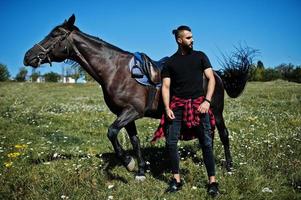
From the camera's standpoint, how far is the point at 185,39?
239 inches

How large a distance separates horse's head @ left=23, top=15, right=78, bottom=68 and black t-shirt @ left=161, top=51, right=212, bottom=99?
2.74 meters

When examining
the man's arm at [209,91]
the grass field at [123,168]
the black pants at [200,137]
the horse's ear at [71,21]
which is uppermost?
the horse's ear at [71,21]

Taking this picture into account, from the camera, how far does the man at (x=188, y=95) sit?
614 centimetres

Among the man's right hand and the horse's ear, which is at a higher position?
the horse's ear

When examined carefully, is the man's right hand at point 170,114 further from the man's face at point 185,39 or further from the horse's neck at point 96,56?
the horse's neck at point 96,56

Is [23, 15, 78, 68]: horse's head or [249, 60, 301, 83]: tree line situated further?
[249, 60, 301, 83]: tree line

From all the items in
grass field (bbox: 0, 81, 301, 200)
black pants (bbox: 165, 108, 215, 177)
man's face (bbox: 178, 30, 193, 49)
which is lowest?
grass field (bbox: 0, 81, 301, 200)

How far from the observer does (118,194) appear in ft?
20.7

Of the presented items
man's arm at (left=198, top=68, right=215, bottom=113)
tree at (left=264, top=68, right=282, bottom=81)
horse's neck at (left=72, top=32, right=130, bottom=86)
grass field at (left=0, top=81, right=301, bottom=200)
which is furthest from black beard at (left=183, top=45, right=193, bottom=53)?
tree at (left=264, top=68, right=282, bottom=81)

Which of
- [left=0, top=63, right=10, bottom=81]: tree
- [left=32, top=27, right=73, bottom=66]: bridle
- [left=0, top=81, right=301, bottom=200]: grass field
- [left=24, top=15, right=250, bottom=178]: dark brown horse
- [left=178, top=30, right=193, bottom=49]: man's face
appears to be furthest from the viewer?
[left=0, top=63, right=10, bottom=81]: tree

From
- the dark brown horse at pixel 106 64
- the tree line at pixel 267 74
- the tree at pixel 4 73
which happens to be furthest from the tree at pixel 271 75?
the dark brown horse at pixel 106 64

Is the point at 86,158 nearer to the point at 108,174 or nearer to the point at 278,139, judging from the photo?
the point at 108,174

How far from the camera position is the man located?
614 centimetres

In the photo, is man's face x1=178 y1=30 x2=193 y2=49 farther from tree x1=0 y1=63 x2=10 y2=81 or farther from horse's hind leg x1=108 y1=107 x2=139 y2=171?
tree x1=0 y1=63 x2=10 y2=81
